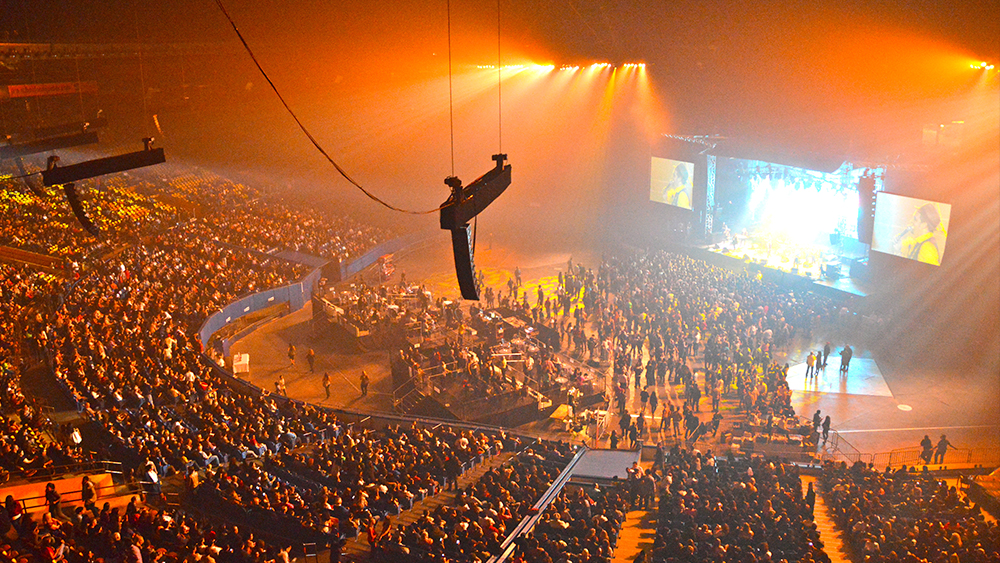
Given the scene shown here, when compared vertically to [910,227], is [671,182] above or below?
above

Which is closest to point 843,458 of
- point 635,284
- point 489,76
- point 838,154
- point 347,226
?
point 635,284

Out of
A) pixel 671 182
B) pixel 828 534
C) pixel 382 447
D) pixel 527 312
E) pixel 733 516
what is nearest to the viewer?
pixel 733 516

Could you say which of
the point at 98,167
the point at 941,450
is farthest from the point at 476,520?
the point at 941,450

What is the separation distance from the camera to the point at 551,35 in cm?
2927

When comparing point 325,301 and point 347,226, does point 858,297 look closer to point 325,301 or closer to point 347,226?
point 325,301

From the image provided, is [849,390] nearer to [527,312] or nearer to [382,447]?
[527,312]

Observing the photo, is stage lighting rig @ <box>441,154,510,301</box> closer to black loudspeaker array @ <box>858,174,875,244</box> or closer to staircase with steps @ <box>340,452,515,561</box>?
staircase with steps @ <box>340,452,515,561</box>

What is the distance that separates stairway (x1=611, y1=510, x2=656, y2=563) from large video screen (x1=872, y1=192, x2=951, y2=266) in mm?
16324

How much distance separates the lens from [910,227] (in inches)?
1037

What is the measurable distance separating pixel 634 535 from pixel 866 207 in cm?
1904

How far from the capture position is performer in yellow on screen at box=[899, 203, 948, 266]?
25234 mm

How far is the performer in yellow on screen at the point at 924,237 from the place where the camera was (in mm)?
25234

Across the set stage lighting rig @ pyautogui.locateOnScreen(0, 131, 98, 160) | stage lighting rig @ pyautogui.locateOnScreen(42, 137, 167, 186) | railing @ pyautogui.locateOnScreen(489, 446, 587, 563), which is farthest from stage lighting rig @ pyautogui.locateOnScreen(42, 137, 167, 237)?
railing @ pyautogui.locateOnScreen(489, 446, 587, 563)

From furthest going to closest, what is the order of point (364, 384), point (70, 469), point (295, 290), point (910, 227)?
point (295, 290) < point (910, 227) < point (364, 384) < point (70, 469)
